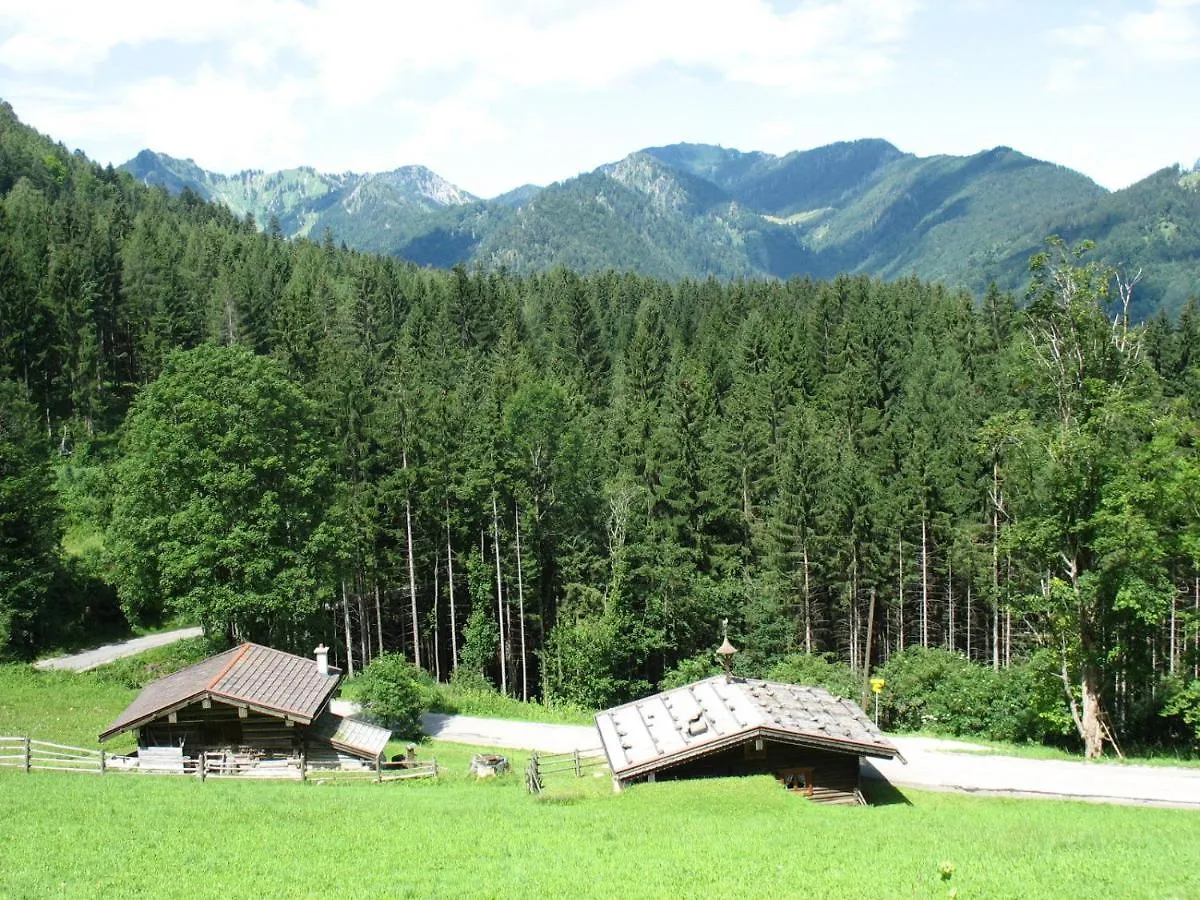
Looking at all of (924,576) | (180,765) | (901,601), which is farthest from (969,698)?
(180,765)

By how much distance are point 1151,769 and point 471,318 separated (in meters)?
77.7

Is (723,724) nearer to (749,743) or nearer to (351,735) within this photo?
(749,743)

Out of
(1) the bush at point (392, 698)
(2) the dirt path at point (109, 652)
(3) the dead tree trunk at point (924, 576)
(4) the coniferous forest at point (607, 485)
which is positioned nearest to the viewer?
(4) the coniferous forest at point (607, 485)

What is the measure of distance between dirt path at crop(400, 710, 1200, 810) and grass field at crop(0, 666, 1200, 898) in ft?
5.89

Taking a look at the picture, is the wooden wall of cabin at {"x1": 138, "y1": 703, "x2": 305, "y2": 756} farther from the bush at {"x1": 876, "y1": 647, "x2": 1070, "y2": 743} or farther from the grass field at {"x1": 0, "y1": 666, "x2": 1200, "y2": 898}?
the bush at {"x1": 876, "y1": 647, "x2": 1070, "y2": 743}

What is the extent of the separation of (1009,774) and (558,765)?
47.2ft

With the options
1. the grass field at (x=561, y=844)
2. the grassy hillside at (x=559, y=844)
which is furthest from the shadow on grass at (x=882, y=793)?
the grass field at (x=561, y=844)

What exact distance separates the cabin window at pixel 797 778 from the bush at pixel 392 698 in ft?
52.7

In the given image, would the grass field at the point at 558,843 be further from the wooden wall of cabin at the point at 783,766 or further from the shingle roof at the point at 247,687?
the shingle roof at the point at 247,687

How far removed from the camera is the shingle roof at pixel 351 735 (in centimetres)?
2873

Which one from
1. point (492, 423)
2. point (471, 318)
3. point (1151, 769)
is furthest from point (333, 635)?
point (471, 318)

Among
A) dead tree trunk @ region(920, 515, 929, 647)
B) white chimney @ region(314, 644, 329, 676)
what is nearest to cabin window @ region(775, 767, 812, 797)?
white chimney @ region(314, 644, 329, 676)

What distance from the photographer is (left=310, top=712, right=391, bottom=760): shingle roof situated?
94.3ft

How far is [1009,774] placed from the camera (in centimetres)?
2944
